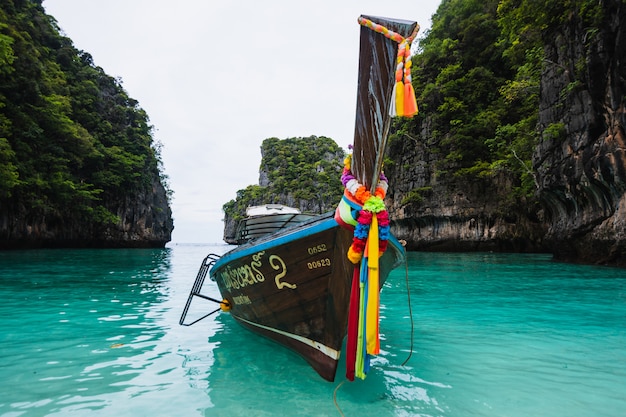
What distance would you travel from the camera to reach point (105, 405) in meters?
2.89

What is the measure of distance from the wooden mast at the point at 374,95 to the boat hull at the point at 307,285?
0.61 m

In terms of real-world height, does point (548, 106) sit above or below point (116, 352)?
above

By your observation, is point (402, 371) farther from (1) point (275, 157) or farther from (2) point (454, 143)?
(1) point (275, 157)

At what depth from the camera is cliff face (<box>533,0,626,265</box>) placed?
11.3 meters

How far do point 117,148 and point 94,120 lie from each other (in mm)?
3235

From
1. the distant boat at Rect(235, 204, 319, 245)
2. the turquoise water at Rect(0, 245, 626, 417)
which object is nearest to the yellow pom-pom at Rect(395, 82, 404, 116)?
the turquoise water at Rect(0, 245, 626, 417)

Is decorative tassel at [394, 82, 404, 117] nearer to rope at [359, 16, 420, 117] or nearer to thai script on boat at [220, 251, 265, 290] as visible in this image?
rope at [359, 16, 420, 117]

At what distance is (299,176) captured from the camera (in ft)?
227

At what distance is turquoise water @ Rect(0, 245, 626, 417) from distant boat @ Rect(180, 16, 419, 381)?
405 mm

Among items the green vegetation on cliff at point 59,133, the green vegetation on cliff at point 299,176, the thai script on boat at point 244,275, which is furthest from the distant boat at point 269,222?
the green vegetation on cliff at point 299,176

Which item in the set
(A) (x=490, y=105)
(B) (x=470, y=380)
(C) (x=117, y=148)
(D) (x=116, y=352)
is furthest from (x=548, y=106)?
(C) (x=117, y=148)

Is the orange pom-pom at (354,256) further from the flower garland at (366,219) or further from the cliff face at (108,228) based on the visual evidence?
the cliff face at (108,228)

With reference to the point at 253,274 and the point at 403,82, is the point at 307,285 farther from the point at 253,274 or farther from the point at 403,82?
the point at 403,82

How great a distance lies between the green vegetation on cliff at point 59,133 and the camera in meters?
20.7
